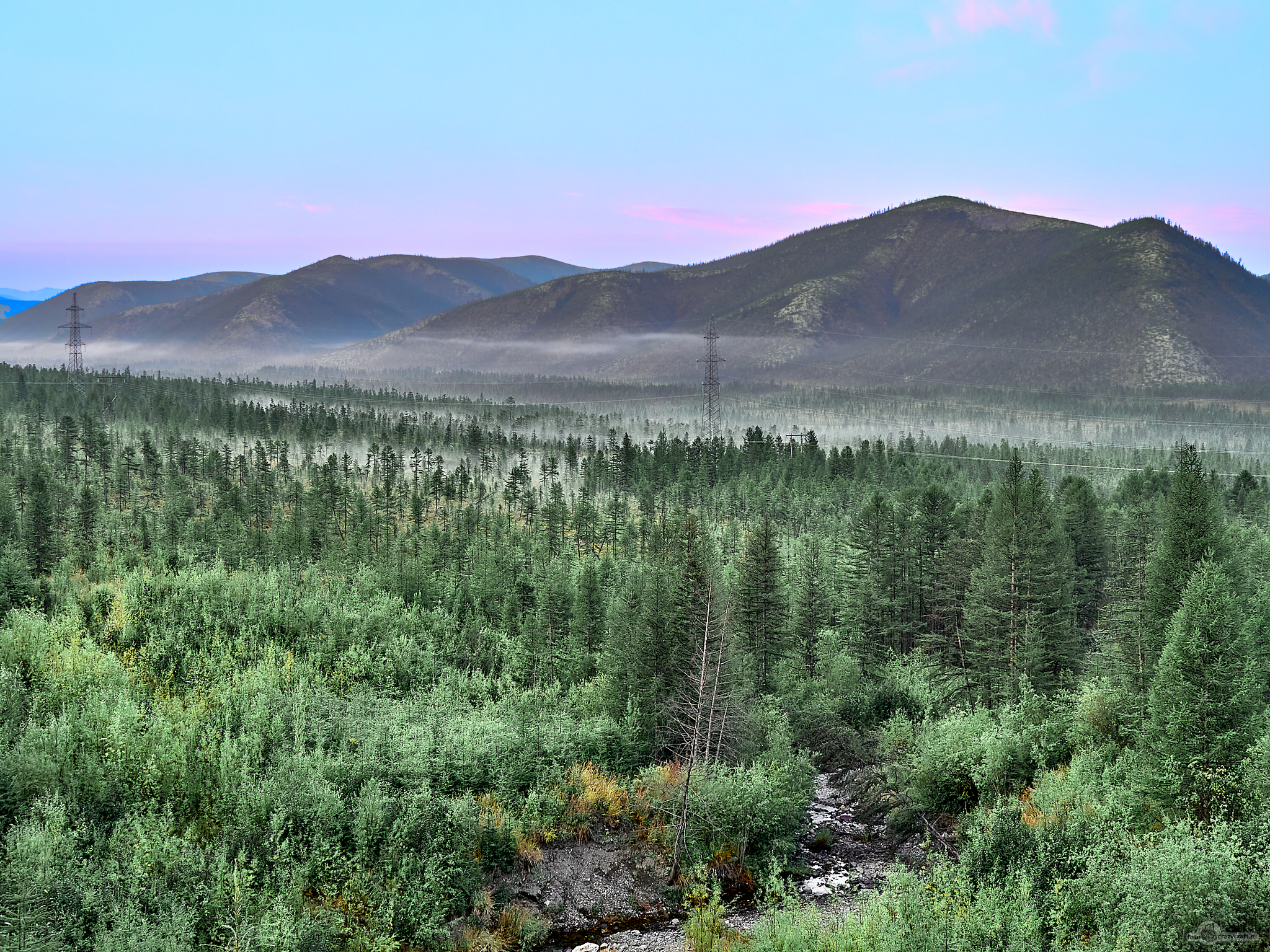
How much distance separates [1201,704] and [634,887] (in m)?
21.4

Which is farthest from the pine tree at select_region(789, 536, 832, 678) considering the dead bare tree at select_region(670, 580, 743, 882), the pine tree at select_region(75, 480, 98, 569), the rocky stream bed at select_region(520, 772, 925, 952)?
the pine tree at select_region(75, 480, 98, 569)

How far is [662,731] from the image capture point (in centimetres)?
4291

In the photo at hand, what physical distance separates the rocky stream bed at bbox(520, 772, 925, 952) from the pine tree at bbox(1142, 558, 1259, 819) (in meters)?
9.54

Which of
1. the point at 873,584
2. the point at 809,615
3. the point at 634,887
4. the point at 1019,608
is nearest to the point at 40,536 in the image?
the point at 634,887

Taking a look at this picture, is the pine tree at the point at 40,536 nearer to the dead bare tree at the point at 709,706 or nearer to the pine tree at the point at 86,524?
the pine tree at the point at 86,524

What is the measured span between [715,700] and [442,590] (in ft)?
139

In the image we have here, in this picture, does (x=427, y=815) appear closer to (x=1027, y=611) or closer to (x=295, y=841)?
→ (x=295, y=841)

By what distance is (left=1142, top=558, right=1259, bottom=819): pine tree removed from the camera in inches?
1094

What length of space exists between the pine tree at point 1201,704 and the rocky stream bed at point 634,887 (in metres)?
9.54

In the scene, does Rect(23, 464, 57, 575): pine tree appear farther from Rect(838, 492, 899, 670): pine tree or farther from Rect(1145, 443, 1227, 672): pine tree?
Rect(1145, 443, 1227, 672): pine tree

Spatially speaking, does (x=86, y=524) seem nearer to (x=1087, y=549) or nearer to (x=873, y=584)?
(x=873, y=584)

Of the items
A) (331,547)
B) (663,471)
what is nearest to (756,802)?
(331,547)

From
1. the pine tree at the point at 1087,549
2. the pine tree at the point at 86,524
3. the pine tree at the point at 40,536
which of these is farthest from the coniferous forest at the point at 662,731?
the pine tree at the point at 86,524

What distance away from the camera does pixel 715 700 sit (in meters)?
36.6
